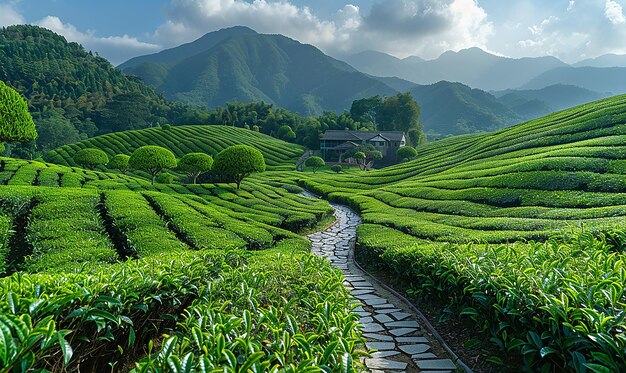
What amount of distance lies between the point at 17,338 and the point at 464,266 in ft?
18.7

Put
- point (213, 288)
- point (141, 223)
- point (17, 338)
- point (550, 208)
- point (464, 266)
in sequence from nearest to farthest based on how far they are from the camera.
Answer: point (17, 338) < point (213, 288) < point (464, 266) < point (141, 223) < point (550, 208)

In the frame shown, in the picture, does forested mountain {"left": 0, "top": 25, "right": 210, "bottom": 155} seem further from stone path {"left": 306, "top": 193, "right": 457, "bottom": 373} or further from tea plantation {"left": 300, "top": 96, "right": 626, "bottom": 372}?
stone path {"left": 306, "top": 193, "right": 457, "bottom": 373}

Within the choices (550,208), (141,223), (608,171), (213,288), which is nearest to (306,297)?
(213,288)

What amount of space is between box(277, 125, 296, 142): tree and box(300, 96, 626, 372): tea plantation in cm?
5969

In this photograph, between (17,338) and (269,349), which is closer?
(17,338)

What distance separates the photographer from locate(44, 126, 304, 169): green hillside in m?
57.7

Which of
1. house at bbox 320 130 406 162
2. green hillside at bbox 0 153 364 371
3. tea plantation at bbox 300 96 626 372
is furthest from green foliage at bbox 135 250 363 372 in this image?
house at bbox 320 130 406 162

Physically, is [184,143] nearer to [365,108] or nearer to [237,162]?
[237,162]

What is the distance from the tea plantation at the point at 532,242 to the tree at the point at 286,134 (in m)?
59.7

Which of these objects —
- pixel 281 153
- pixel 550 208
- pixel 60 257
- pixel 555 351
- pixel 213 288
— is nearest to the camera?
pixel 555 351

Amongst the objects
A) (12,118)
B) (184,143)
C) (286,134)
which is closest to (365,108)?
(286,134)

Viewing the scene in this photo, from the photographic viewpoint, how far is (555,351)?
374 cm

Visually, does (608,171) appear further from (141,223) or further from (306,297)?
(141,223)

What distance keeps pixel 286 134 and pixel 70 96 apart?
6261cm
